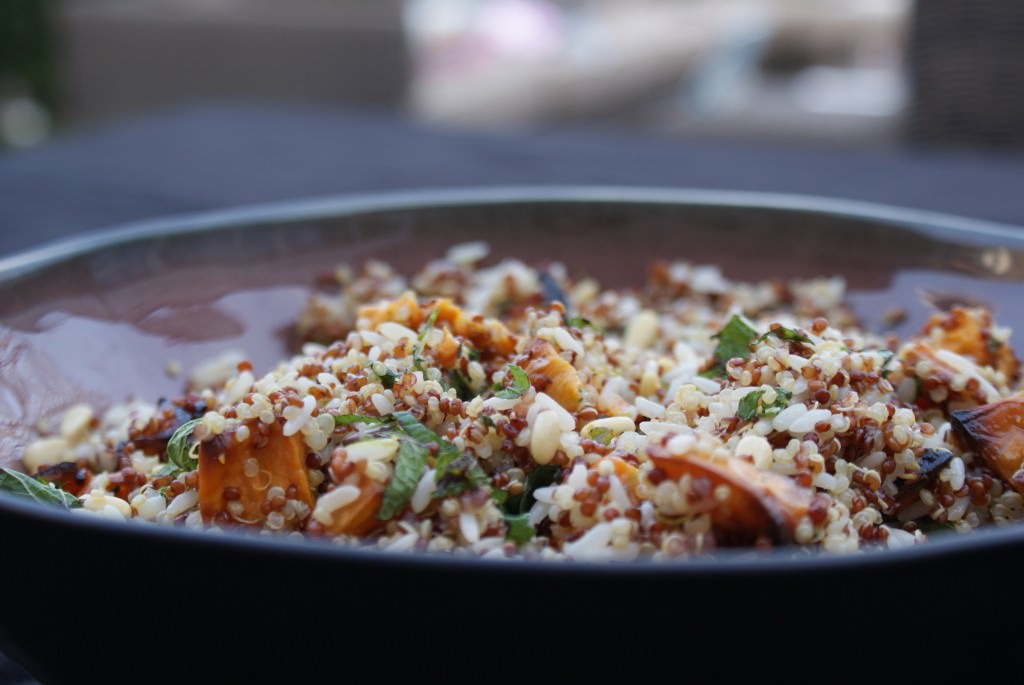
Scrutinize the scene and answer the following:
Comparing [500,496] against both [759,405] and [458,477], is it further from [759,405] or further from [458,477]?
[759,405]

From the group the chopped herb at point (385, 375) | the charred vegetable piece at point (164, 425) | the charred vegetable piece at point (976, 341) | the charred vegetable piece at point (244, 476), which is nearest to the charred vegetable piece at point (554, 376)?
the chopped herb at point (385, 375)

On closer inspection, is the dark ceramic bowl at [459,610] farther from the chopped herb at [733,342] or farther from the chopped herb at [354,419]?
the chopped herb at [733,342]

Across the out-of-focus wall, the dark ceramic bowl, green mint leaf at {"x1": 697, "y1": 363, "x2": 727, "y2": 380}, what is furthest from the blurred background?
the dark ceramic bowl

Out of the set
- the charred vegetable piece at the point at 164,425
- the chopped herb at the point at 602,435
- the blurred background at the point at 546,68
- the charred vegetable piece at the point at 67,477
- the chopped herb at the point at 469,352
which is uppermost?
the chopped herb at the point at 469,352

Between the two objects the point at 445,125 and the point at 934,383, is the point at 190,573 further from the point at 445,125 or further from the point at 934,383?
the point at 445,125

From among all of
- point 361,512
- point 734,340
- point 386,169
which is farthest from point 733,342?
point 386,169

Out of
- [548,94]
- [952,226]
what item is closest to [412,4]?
[548,94]

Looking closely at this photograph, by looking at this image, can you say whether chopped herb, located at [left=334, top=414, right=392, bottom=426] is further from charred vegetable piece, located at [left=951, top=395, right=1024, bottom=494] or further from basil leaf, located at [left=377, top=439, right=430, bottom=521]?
charred vegetable piece, located at [left=951, top=395, right=1024, bottom=494]
